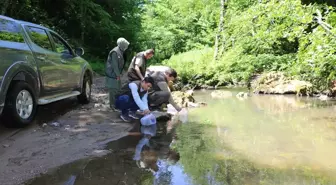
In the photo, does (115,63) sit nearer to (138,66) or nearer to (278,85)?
(138,66)

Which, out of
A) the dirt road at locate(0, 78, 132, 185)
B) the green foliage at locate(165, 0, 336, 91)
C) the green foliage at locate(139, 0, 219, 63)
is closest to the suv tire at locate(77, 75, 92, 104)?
the dirt road at locate(0, 78, 132, 185)

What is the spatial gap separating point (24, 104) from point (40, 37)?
65.4 inches

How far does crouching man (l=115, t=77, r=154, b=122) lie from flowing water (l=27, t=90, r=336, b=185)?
25.3 inches

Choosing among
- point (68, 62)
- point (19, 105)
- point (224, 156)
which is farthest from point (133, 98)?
point (224, 156)

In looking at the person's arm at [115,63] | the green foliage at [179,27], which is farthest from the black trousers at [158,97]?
the green foliage at [179,27]

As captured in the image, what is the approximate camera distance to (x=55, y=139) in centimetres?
552

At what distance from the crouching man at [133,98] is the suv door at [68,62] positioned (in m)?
1.13

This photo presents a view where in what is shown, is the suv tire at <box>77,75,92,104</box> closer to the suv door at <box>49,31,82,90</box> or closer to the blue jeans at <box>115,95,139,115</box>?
the suv door at <box>49,31,82,90</box>

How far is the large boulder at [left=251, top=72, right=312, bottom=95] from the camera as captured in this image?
40.1ft

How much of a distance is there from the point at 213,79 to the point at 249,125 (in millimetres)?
8007

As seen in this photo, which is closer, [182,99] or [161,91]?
[161,91]

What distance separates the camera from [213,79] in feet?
49.1

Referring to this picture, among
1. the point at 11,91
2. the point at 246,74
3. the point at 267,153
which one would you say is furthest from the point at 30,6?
the point at 267,153

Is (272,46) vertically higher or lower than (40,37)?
lower
